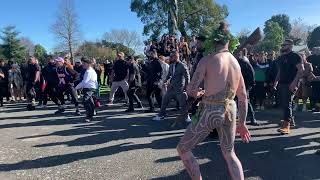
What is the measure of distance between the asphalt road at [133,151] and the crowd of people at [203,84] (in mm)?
618

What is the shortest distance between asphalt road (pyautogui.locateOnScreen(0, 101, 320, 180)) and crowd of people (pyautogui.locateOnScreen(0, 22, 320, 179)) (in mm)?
618

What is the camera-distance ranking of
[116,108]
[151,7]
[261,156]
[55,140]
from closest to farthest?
[261,156] < [55,140] < [116,108] < [151,7]

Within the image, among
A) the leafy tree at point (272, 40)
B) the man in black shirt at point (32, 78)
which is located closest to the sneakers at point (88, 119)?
the man in black shirt at point (32, 78)

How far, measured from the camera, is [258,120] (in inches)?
421

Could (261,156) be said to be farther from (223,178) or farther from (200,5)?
(200,5)

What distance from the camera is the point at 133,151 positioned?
24.4 ft

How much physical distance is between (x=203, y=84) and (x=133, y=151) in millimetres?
2458

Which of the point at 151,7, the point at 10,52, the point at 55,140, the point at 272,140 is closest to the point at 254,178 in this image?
the point at 272,140

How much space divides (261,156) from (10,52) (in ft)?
190

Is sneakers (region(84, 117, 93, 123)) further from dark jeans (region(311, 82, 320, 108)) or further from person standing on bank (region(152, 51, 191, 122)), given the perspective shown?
dark jeans (region(311, 82, 320, 108))

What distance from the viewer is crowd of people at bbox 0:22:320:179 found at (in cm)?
459

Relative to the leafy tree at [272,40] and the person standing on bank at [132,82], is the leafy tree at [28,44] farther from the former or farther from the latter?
the person standing on bank at [132,82]

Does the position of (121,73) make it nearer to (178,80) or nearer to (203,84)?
(178,80)

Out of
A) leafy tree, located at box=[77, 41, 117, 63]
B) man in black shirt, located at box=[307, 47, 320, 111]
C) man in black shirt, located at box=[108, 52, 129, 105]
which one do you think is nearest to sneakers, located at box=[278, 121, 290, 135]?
man in black shirt, located at box=[307, 47, 320, 111]
